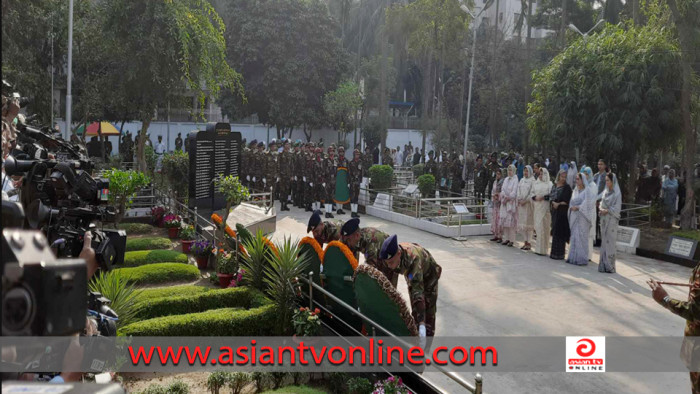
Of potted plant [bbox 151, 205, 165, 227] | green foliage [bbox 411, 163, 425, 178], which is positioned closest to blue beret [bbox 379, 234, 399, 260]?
potted plant [bbox 151, 205, 165, 227]

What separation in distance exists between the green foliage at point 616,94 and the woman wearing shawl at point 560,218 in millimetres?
5336

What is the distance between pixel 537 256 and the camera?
44.1 feet

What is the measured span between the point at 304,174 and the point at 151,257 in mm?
8733

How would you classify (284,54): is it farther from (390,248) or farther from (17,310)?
(17,310)

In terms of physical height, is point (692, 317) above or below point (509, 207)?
above

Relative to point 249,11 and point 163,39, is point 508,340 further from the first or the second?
point 249,11

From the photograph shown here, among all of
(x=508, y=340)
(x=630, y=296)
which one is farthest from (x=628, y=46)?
(x=508, y=340)

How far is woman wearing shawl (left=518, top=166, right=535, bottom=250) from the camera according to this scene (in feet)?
45.7

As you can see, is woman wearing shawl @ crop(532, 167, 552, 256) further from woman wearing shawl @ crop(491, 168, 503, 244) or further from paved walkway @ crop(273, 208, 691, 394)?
woman wearing shawl @ crop(491, 168, 503, 244)

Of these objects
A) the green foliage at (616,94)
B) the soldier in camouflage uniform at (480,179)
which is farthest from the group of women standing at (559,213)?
the soldier in camouflage uniform at (480,179)

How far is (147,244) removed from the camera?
40.2 feet

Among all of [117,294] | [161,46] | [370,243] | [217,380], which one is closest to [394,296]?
[370,243]

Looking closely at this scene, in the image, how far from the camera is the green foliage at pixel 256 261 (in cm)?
813

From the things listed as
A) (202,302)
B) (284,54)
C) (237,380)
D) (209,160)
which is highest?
(284,54)
